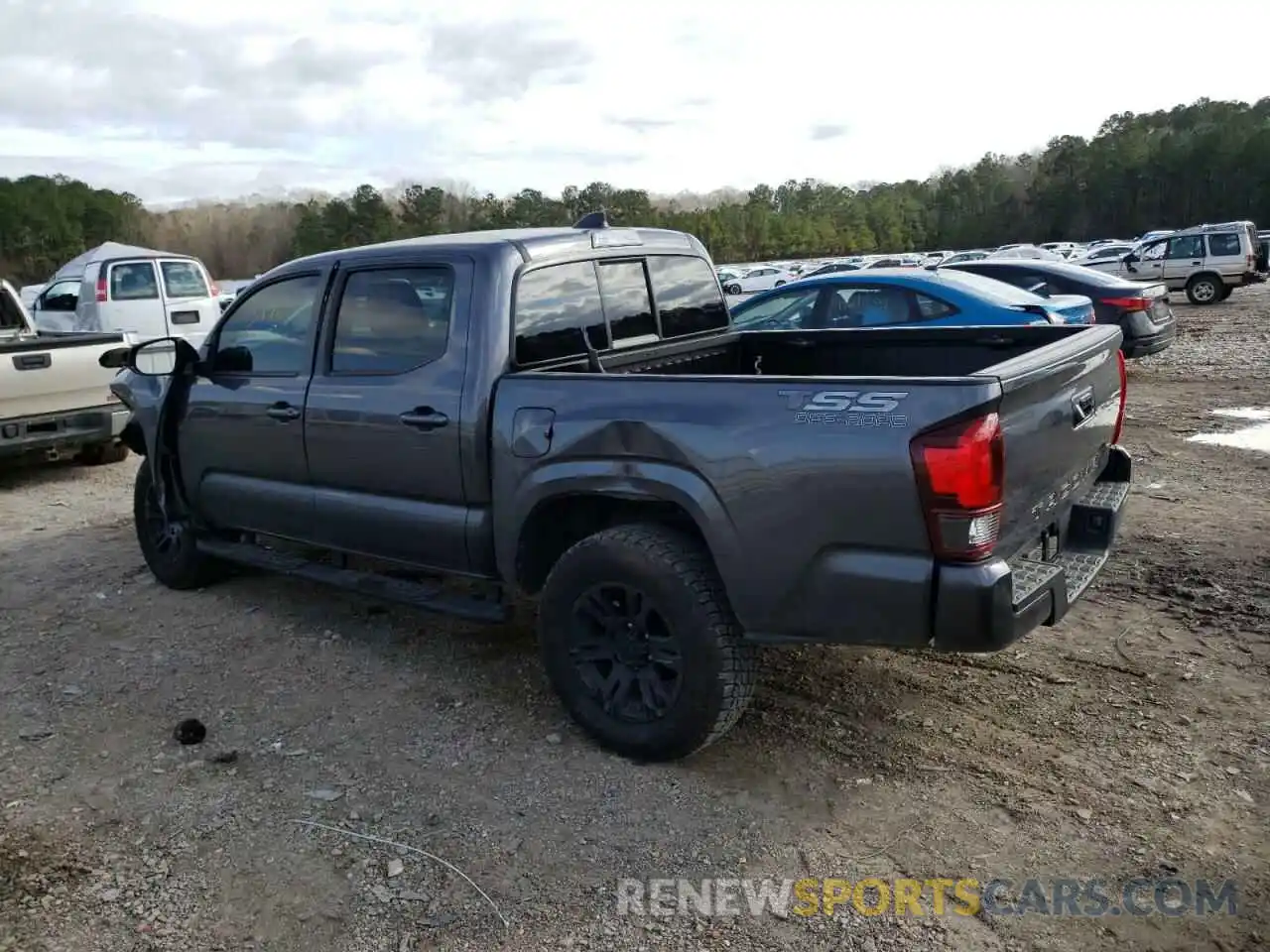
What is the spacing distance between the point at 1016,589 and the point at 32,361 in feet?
25.7

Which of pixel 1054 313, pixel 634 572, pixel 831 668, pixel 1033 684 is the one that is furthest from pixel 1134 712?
pixel 1054 313

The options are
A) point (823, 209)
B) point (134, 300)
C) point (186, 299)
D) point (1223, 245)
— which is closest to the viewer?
point (134, 300)

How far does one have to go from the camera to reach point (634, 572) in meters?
3.61

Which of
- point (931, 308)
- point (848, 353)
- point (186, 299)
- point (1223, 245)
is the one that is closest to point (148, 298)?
point (186, 299)

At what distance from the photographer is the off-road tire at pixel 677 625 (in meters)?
3.50

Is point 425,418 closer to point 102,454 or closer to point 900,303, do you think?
point 900,303

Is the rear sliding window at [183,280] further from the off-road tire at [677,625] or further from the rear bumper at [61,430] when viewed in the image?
the off-road tire at [677,625]

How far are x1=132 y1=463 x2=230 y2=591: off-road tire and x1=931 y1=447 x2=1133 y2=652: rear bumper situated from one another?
421 cm

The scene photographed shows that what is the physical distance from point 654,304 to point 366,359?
1378 millimetres

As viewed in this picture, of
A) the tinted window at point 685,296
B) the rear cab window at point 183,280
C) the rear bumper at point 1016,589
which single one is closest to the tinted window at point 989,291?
the tinted window at point 685,296

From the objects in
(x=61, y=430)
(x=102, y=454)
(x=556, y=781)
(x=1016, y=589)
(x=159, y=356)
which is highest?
(x=159, y=356)

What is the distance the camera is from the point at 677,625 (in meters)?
3.54

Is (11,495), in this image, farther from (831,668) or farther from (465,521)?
(831,668)

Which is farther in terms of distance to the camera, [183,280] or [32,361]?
[183,280]
